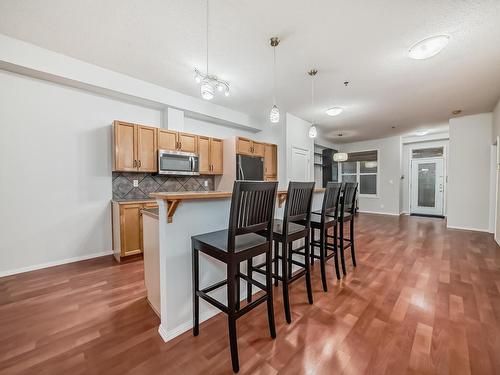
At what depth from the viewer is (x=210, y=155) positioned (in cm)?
411

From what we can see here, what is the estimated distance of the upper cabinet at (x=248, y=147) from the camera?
167 inches

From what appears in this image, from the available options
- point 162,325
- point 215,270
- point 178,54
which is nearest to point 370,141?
point 178,54

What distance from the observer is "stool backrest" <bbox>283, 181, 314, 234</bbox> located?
172 cm

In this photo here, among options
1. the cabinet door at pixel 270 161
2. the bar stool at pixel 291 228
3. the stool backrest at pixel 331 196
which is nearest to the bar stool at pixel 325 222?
the stool backrest at pixel 331 196

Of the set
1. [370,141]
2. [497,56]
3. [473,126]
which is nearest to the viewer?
[497,56]

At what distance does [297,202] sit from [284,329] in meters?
1.00

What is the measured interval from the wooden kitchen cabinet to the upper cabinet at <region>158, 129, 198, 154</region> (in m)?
0.15

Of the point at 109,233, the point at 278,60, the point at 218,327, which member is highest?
the point at 278,60

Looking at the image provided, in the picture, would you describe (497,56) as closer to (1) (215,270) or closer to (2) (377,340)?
(2) (377,340)

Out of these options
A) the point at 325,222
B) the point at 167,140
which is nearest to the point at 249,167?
the point at 167,140

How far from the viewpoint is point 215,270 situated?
5.84 feet

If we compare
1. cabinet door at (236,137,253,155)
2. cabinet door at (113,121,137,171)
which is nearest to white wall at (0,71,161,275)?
cabinet door at (113,121,137,171)

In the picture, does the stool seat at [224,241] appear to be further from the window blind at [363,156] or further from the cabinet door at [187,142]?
the window blind at [363,156]

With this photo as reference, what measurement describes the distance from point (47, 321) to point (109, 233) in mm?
1675
